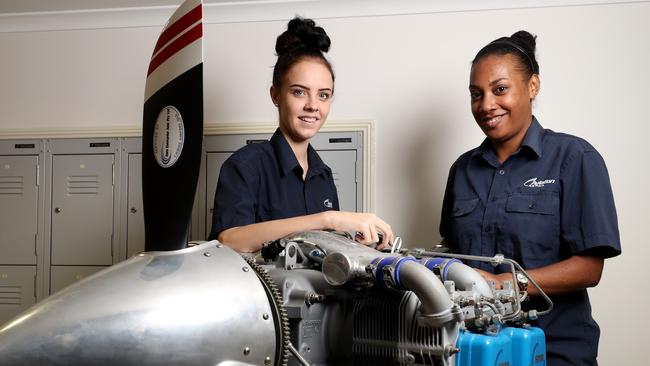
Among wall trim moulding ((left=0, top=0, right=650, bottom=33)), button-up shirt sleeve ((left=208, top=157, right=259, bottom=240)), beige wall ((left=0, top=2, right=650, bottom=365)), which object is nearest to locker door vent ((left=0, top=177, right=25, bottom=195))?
beige wall ((left=0, top=2, right=650, bottom=365))

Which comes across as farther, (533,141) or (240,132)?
(240,132)

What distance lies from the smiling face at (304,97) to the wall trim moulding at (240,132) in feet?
4.95

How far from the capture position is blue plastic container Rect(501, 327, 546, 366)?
170 cm

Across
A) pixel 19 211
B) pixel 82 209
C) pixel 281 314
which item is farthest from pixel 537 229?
pixel 19 211

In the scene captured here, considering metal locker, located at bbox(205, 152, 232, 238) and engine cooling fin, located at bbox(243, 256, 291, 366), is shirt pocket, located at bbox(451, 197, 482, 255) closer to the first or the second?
engine cooling fin, located at bbox(243, 256, 291, 366)

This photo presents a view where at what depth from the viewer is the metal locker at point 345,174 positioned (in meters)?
4.13

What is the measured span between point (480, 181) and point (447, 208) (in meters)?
0.30

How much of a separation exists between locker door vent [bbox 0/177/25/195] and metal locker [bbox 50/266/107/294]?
1.92 ft

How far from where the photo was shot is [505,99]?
103 inches

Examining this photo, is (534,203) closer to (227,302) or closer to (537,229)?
(537,229)

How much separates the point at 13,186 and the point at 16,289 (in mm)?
687

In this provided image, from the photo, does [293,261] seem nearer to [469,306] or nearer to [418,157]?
[469,306]

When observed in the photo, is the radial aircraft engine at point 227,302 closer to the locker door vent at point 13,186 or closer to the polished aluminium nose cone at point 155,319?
the polished aluminium nose cone at point 155,319

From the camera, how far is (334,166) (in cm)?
418
